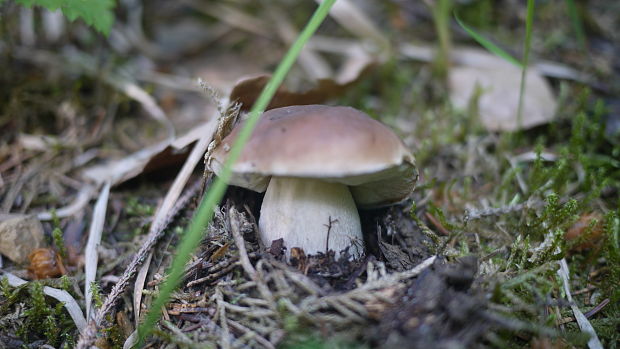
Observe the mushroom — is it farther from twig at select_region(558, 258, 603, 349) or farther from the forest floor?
twig at select_region(558, 258, 603, 349)

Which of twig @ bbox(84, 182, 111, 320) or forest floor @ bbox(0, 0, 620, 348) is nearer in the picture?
forest floor @ bbox(0, 0, 620, 348)

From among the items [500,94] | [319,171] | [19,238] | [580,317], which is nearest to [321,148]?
[319,171]

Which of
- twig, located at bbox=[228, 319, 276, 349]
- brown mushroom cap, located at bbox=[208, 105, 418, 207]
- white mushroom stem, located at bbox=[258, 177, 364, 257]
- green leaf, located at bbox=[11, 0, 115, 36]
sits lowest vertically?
Answer: twig, located at bbox=[228, 319, 276, 349]

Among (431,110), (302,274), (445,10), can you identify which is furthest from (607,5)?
(302,274)

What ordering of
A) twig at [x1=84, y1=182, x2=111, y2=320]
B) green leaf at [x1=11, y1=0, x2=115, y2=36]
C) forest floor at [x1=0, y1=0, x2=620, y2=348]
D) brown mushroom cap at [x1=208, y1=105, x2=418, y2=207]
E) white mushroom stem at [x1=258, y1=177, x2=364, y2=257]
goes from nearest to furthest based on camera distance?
brown mushroom cap at [x1=208, y1=105, x2=418, y2=207]
forest floor at [x1=0, y1=0, x2=620, y2=348]
white mushroom stem at [x1=258, y1=177, x2=364, y2=257]
twig at [x1=84, y1=182, x2=111, y2=320]
green leaf at [x1=11, y1=0, x2=115, y2=36]

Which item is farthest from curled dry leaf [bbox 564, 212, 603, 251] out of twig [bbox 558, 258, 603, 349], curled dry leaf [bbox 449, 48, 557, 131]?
curled dry leaf [bbox 449, 48, 557, 131]

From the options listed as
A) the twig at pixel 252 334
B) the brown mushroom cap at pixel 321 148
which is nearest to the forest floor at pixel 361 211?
the twig at pixel 252 334

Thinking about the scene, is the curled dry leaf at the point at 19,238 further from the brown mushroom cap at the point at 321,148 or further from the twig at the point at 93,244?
the brown mushroom cap at the point at 321,148
